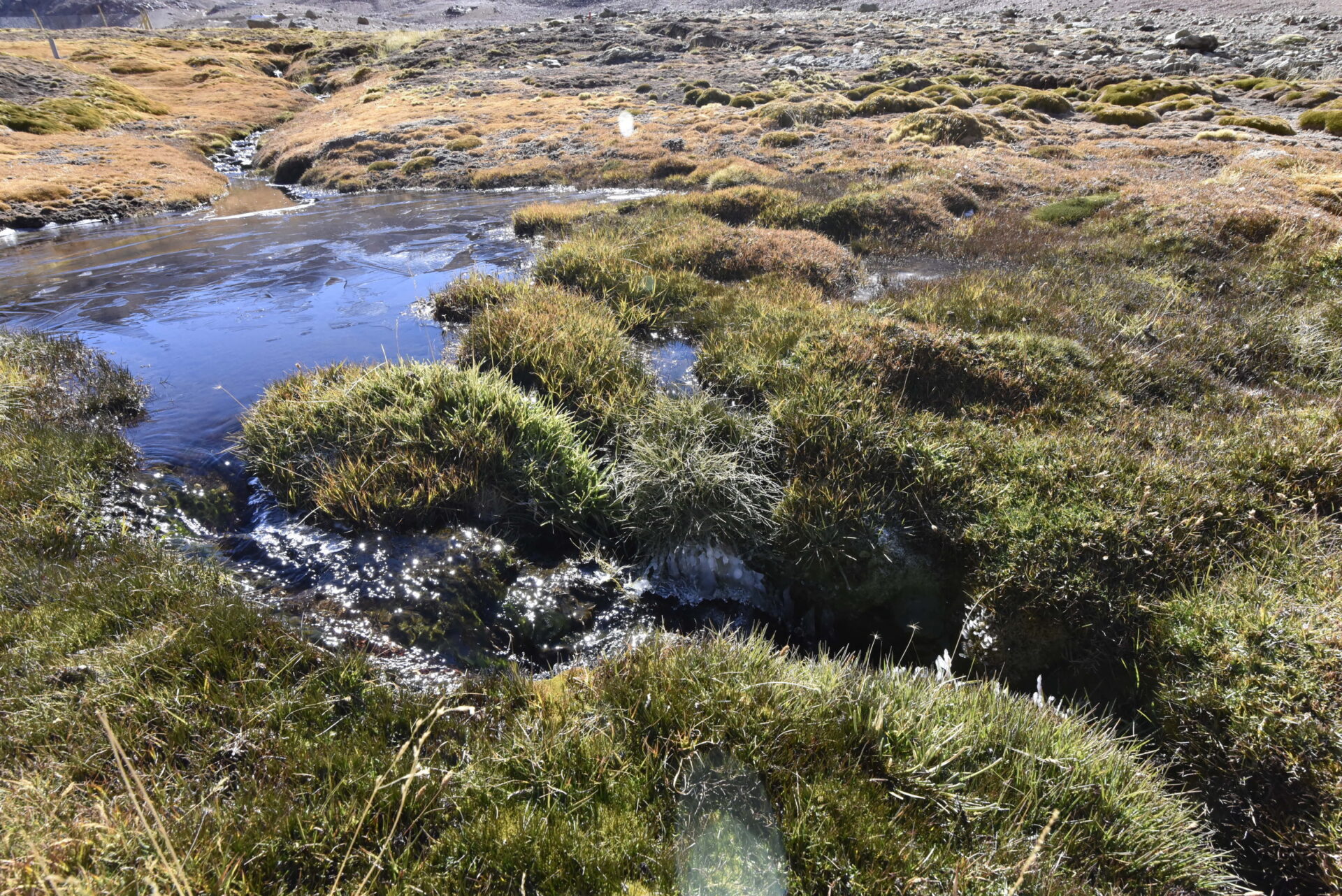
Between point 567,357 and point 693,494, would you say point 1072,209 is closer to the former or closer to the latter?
point 567,357

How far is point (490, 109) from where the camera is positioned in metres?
34.8

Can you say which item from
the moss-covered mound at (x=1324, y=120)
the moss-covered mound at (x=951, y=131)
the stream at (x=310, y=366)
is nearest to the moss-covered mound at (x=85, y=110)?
the stream at (x=310, y=366)

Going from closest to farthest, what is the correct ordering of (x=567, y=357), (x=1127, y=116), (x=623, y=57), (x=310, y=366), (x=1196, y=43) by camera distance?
(x=567, y=357) → (x=310, y=366) → (x=1127, y=116) → (x=1196, y=43) → (x=623, y=57)

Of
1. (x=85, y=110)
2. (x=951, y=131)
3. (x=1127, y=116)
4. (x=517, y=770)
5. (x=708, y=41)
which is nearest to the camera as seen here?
(x=517, y=770)

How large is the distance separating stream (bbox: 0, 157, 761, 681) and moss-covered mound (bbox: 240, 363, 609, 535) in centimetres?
31

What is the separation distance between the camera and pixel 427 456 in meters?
5.78

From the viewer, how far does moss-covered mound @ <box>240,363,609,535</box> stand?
5.57 metres

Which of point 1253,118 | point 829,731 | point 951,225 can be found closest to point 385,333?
point 829,731

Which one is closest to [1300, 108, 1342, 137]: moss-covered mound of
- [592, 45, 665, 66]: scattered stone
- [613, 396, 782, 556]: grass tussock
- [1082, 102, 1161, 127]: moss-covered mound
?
[1082, 102, 1161, 127]: moss-covered mound

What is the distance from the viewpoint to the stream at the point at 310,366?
188 inches

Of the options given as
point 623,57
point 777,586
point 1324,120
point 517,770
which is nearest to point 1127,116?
point 1324,120

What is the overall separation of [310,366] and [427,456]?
10.5 feet

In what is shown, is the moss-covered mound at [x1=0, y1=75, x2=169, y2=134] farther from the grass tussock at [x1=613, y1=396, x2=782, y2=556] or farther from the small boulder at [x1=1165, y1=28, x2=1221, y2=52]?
the small boulder at [x1=1165, y1=28, x2=1221, y2=52]

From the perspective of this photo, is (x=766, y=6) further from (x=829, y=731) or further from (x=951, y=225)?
(x=829, y=731)
